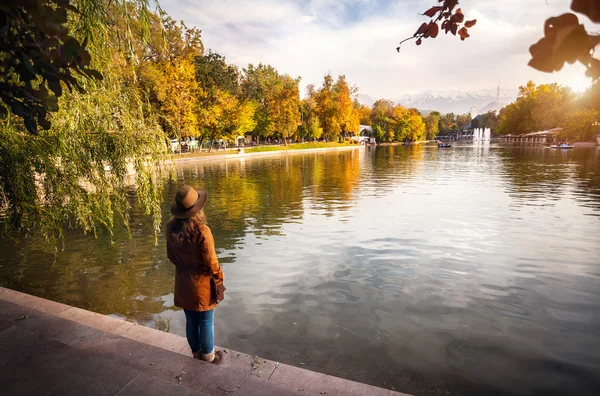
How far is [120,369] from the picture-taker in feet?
12.2

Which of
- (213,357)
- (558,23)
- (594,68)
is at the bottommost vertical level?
(213,357)

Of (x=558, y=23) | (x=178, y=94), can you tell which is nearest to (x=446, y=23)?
(x=558, y=23)

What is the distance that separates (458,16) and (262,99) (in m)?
82.1

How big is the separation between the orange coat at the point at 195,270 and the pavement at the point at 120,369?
2.16 feet

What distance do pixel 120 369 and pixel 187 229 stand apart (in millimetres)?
1695

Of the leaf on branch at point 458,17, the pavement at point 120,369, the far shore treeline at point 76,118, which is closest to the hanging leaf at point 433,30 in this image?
the leaf on branch at point 458,17

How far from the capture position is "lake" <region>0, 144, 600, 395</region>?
213 inches

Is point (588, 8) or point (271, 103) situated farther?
point (271, 103)

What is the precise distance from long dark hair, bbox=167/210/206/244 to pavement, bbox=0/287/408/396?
144 centimetres

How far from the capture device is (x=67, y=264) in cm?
972

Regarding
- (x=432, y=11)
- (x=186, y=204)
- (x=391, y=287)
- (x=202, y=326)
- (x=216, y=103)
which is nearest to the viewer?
(x=432, y=11)

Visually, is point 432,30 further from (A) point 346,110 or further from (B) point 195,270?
(A) point 346,110

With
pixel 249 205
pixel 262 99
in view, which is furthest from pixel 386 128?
pixel 249 205

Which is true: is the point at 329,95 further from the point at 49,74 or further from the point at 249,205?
the point at 49,74
